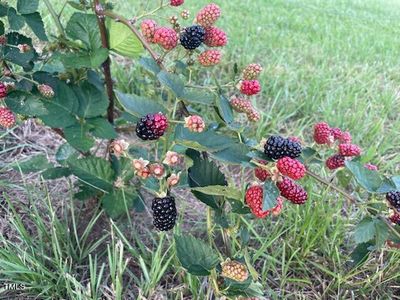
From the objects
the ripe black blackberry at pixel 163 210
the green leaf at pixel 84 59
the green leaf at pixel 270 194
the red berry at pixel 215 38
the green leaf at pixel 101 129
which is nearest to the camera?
the green leaf at pixel 270 194

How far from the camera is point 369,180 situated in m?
0.99

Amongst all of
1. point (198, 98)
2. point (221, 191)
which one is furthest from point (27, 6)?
point (221, 191)

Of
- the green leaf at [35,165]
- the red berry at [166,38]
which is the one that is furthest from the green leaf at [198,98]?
the green leaf at [35,165]

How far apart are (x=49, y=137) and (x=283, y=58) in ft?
4.97

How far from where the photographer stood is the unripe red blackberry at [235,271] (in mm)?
886

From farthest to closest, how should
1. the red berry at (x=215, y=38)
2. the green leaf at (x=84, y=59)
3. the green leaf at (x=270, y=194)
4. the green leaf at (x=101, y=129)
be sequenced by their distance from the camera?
the green leaf at (x=101, y=129) → the green leaf at (x=84, y=59) → the red berry at (x=215, y=38) → the green leaf at (x=270, y=194)

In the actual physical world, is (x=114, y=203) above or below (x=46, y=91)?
below

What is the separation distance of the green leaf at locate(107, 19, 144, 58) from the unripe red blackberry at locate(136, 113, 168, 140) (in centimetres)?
36

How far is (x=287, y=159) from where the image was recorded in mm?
805

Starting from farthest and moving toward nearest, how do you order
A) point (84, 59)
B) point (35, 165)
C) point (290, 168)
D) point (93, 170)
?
point (35, 165), point (93, 170), point (84, 59), point (290, 168)

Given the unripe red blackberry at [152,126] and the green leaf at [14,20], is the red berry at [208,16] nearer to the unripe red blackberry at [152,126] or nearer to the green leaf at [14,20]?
the unripe red blackberry at [152,126]

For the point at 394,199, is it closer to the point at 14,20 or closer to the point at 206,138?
the point at 206,138

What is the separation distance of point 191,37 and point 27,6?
0.45 m

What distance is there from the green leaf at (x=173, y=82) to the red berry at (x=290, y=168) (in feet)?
0.73
